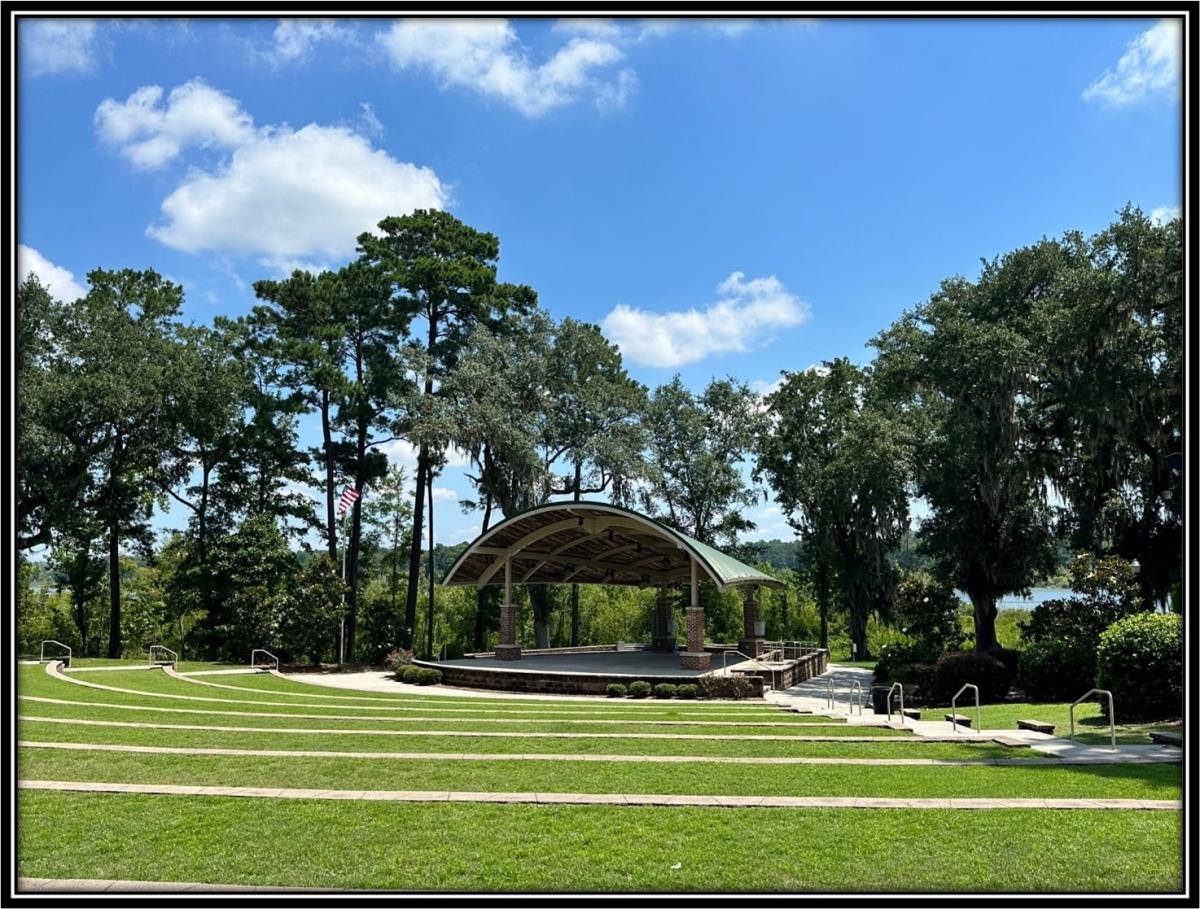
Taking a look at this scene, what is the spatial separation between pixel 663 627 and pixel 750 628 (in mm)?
5889

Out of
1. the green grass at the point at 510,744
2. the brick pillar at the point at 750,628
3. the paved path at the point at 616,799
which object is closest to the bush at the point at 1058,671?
the green grass at the point at 510,744

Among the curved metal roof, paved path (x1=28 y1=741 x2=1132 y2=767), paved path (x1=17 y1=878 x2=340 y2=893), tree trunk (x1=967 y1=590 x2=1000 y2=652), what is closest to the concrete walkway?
paved path (x1=28 y1=741 x2=1132 y2=767)

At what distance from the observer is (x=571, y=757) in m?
10.3

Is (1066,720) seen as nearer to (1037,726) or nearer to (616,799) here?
(1037,726)

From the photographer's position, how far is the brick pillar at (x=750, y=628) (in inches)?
1222

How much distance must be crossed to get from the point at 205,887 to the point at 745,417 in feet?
135

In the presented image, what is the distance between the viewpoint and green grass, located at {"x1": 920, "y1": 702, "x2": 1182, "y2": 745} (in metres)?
12.2

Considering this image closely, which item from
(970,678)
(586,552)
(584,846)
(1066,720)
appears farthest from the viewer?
(586,552)

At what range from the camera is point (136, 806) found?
723 cm

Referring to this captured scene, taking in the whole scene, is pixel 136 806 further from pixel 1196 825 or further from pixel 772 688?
pixel 772 688

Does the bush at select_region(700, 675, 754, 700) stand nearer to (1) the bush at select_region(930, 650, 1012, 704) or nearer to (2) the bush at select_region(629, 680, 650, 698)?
(2) the bush at select_region(629, 680, 650, 698)

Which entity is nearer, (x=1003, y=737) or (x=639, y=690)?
(x=1003, y=737)

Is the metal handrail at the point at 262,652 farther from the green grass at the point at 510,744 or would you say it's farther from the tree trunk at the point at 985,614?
the tree trunk at the point at 985,614

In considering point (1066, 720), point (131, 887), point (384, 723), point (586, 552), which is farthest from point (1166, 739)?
point (586, 552)
